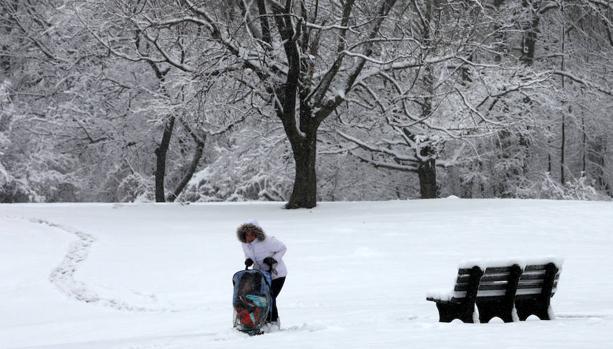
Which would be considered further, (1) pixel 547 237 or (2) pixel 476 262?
(1) pixel 547 237

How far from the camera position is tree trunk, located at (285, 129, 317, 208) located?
21.8m

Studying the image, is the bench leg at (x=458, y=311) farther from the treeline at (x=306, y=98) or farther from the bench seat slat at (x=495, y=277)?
the treeline at (x=306, y=98)

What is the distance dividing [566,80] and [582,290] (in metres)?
20.7

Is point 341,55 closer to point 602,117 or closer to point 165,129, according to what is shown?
point 165,129

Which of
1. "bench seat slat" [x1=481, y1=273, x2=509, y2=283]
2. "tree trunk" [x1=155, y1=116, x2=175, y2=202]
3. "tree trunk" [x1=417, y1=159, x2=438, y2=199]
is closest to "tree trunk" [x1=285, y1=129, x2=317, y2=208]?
"tree trunk" [x1=417, y1=159, x2=438, y2=199]

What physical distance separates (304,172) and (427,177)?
7712 millimetres

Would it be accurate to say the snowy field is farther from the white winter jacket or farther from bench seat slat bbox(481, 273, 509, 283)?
the white winter jacket

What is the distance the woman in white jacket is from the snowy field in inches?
19.9

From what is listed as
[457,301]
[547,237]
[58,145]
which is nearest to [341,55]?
[547,237]

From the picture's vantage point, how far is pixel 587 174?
33.5m

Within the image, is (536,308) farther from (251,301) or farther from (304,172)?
(304,172)

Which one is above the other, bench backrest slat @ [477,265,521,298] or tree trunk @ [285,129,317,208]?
tree trunk @ [285,129,317,208]

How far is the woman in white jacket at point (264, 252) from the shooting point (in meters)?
8.67

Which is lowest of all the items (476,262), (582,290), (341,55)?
(582,290)
